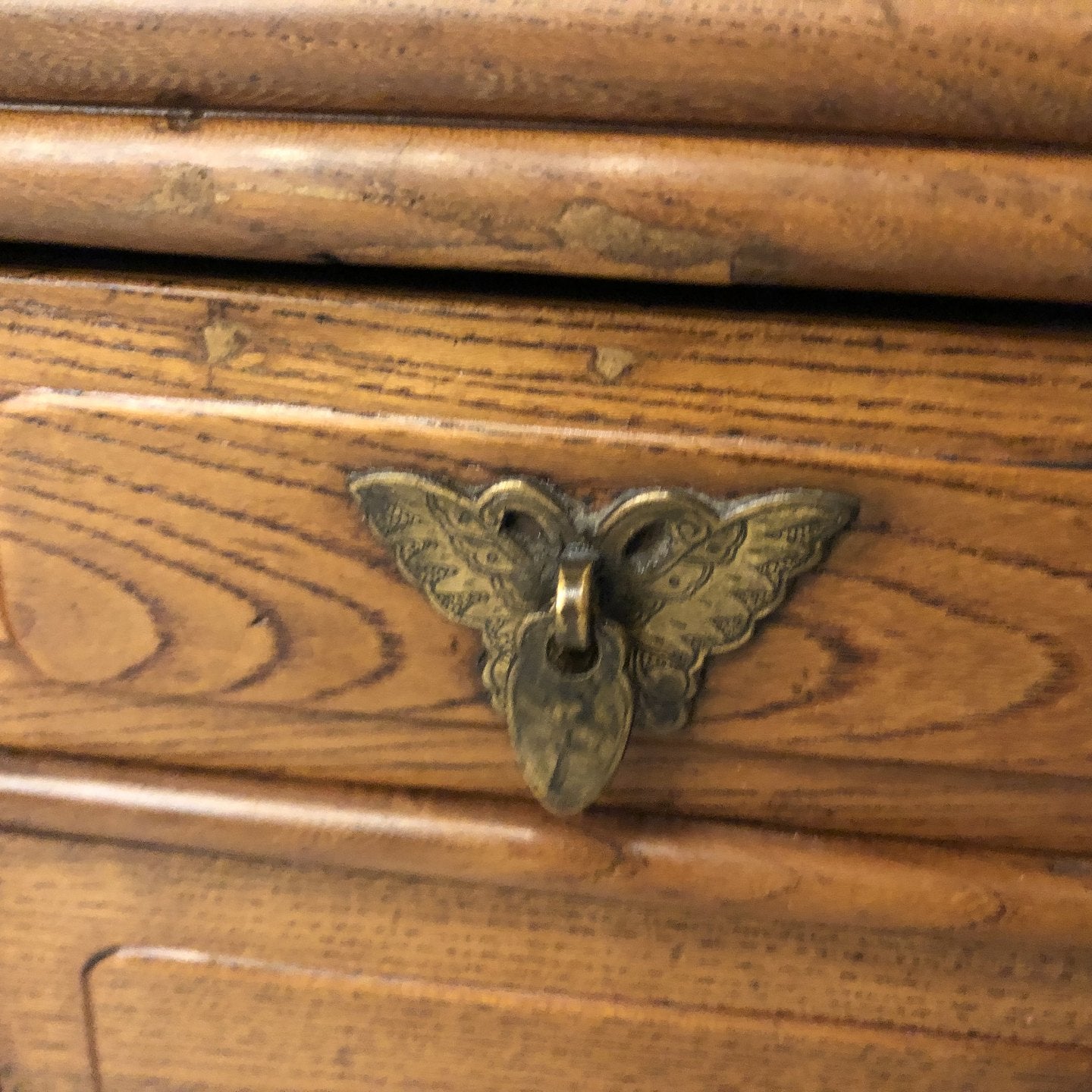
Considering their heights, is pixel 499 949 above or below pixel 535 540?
below

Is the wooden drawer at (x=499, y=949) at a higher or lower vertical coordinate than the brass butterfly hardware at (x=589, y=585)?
lower

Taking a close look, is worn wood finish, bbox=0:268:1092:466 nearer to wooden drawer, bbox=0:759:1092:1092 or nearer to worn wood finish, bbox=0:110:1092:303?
worn wood finish, bbox=0:110:1092:303

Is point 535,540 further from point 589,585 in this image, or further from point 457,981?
point 457,981

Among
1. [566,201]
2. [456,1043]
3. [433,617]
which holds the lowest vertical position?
[456,1043]

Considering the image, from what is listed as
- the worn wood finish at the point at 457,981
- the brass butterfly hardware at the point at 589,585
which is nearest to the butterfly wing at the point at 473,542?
the brass butterfly hardware at the point at 589,585

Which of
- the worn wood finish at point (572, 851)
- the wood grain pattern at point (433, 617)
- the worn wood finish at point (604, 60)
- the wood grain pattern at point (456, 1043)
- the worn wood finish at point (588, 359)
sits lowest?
the wood grain pattern at point (456, 1043)

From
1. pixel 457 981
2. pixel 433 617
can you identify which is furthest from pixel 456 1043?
pixel 433 617

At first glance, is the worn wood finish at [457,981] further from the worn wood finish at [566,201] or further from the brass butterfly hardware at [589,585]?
the worn wood finish at [566,201]

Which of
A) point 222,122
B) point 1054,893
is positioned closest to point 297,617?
point 222,122
